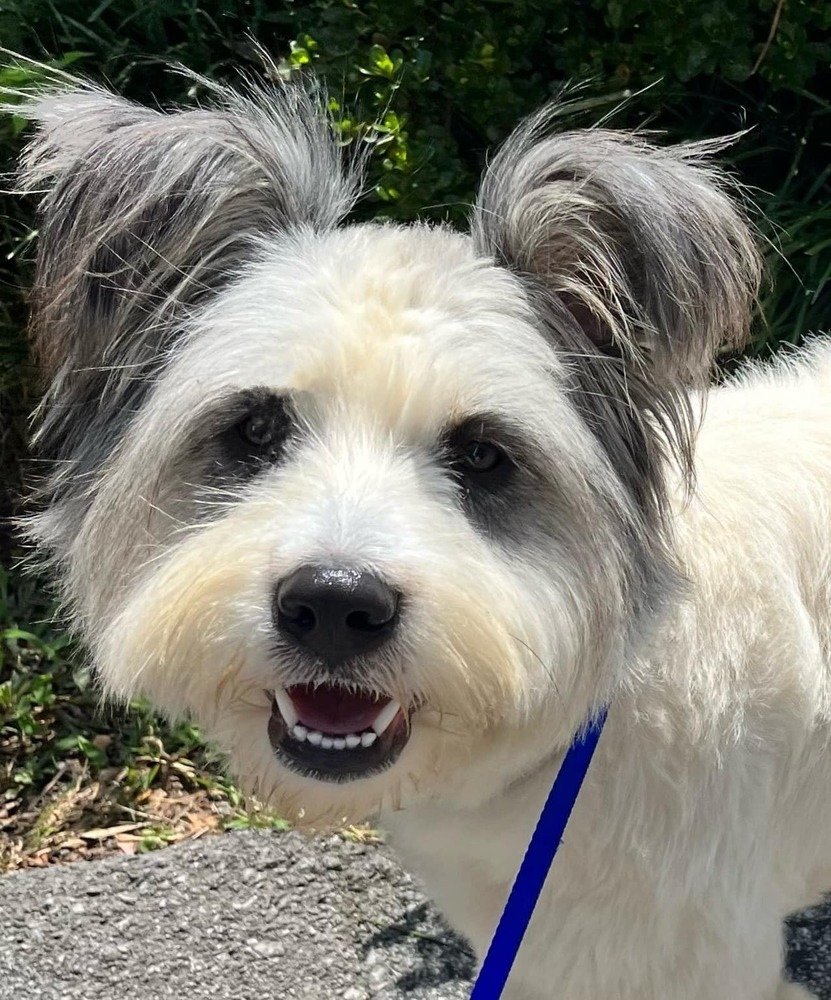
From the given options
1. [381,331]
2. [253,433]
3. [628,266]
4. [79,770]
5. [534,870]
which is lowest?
[79,770]

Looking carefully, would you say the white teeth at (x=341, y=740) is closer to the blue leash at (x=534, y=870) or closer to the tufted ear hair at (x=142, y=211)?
the blue leash at (x=534, y=870)

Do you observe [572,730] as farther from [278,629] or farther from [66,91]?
[66,91]

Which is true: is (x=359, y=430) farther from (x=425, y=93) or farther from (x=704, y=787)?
(x=425, y=93)

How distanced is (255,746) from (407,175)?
7.55 feet

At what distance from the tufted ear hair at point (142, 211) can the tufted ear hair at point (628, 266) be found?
390 millimetres

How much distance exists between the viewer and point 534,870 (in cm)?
196

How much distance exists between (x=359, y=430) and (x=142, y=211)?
56 cm

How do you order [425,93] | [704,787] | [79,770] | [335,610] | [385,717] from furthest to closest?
[79,770]
[425,93]
[704,787]
[385,717]
[335,610]

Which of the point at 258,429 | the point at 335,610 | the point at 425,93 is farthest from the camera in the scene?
the point at 425,93

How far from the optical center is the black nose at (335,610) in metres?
1.63

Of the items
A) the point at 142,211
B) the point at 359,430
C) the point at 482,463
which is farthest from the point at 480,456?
the point at 142,211

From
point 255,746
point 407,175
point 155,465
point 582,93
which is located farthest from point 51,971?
point 582,93

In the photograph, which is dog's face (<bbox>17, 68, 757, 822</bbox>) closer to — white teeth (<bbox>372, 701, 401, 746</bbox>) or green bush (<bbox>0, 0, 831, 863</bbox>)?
white teeth (<bbox>372, 701, 401, 746</bbox>)

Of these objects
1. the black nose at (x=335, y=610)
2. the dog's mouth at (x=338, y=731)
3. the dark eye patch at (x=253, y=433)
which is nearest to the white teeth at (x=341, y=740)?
the dog's mouth at (x=338, y=731)
